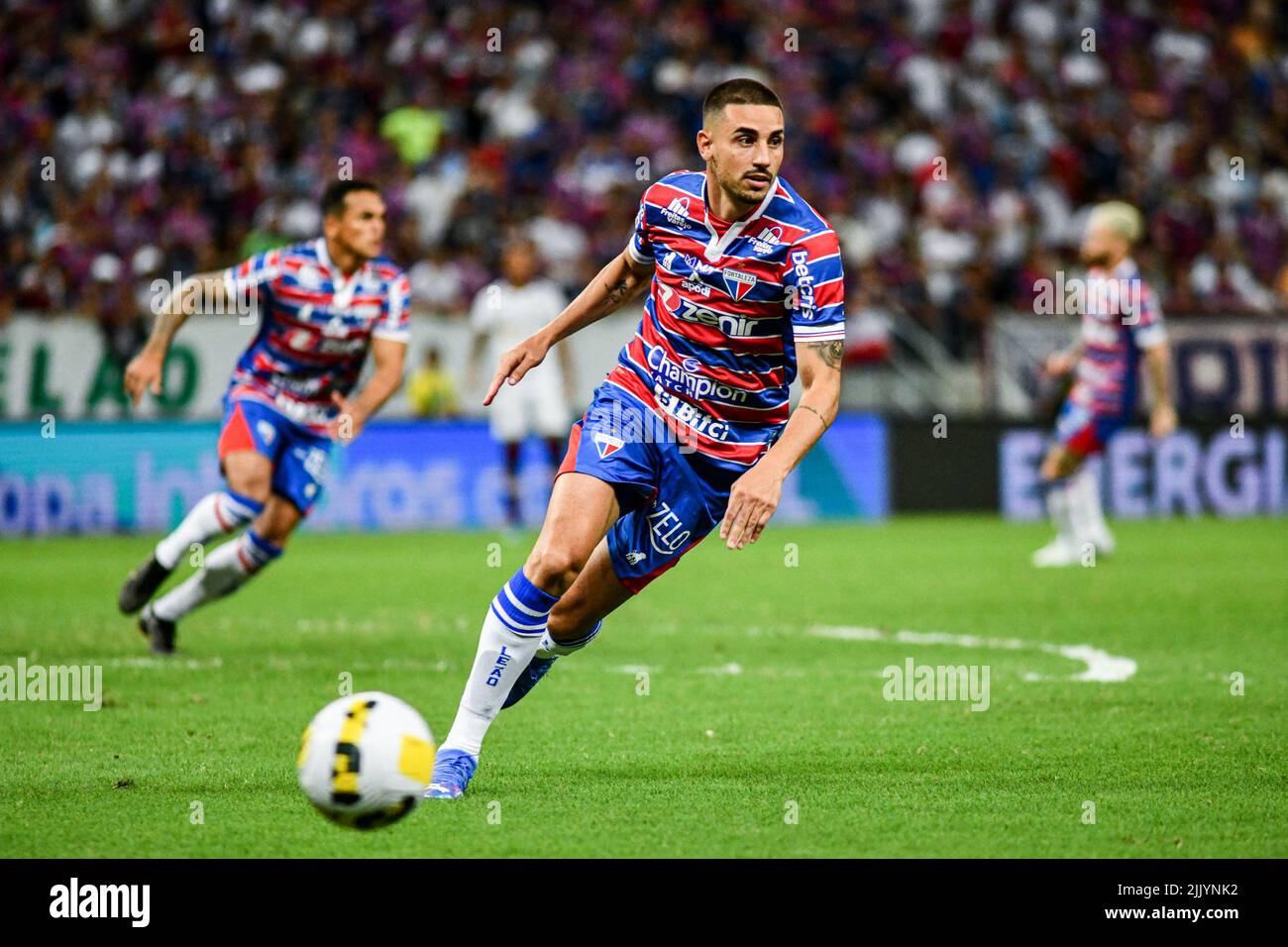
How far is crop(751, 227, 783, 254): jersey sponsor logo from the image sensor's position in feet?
Result: 20.1

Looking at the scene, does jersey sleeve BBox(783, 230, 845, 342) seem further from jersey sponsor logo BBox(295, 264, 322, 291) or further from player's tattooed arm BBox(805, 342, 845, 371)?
jersey sponsor logo BBox(295, 264, 322, 291)

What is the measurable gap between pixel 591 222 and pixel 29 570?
9.24 metres

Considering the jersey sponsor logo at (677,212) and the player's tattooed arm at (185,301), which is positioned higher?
the player's tattooed arm at (185,301)

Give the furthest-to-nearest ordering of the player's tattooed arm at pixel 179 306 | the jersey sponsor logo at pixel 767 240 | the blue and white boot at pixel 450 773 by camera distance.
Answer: the player's tattooed arm at pixel 179 306
the jersey sponsor logo at pixel 767 240
the blue and white boot at pixel 450 773

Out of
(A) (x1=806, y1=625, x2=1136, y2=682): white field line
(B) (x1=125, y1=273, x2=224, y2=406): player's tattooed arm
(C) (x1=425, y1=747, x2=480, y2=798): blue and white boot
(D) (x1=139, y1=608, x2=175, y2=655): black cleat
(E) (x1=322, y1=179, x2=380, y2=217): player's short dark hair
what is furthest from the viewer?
(E) (x1=322, y1=179, x2=380, y2=217): player's short dark hair

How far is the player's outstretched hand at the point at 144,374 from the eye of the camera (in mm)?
8898

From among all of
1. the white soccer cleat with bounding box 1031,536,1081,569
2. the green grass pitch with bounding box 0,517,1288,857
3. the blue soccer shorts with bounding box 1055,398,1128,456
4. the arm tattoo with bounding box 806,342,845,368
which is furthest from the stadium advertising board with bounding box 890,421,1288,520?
the arm tattoo with bounding box 806,342,845,368

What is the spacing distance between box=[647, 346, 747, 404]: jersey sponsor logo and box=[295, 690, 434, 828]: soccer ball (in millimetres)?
1718

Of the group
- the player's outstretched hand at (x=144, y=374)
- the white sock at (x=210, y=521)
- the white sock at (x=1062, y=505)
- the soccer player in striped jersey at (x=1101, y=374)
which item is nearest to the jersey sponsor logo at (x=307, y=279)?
the player's outstretched hand at (x=144, y=374)

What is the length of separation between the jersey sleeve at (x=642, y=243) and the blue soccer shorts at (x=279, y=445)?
11.7 feet

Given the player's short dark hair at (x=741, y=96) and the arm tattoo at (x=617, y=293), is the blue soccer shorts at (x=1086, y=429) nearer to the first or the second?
the arm tattoo at (x=617, y=293)

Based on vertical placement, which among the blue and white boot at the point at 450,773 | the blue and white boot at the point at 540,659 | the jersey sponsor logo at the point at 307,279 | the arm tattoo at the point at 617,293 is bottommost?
the blue and white boot at the point at 450,773

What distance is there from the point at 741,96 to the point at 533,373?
41.5 ft
